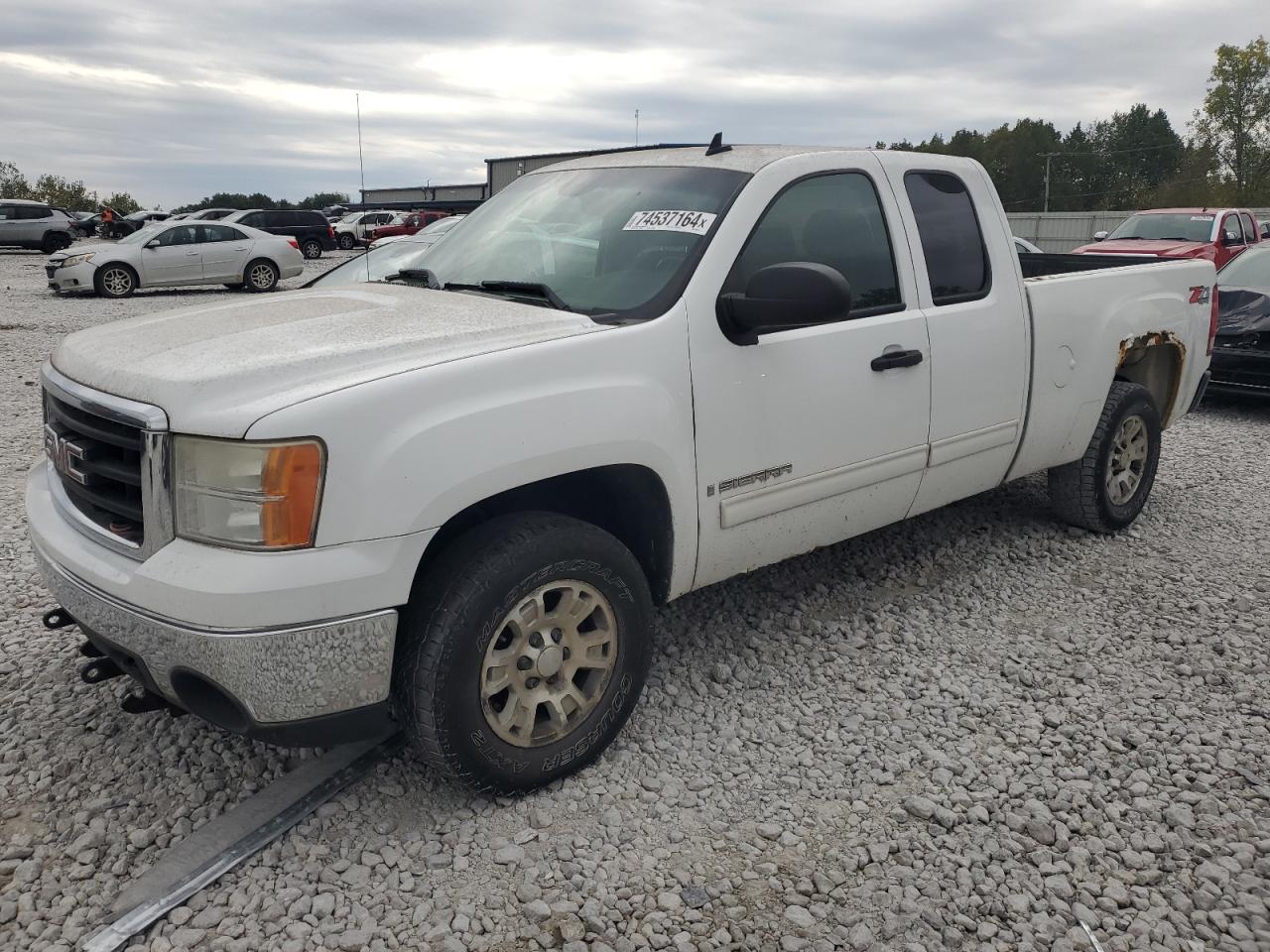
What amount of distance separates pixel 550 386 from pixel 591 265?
817mm

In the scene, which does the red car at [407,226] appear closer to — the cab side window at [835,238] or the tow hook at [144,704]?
the cab side window at [835,238]

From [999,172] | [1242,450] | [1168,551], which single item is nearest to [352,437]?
[1168,551]

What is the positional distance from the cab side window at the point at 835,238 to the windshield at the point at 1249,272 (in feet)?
23.1

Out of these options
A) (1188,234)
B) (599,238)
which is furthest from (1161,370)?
(1188,234)

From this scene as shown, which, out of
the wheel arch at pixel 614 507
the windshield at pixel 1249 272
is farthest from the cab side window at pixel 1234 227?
the wheel arch at pixel 614 507

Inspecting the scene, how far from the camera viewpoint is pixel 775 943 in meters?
2.52

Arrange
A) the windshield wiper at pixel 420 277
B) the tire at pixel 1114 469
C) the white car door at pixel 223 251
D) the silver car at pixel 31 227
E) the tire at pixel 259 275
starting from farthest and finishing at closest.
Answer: the silver car at pixel 31 227 → the tire at pixel 259 275 → the white car door at pixel 223 251 → the tire at pixel 1114 469 → the windshield wiper at pixel 420 277

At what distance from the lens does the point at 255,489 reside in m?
2.46

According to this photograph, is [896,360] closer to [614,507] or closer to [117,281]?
[614,507]

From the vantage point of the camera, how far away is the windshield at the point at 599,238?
337 centimetres

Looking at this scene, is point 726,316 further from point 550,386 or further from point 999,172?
point 999,172

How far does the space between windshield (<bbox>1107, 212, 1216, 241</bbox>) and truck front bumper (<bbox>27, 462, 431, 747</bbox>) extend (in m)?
14.8

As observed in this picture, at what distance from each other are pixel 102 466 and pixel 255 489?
0.64m

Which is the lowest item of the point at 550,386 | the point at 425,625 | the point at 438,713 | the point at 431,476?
the point at 438,713
